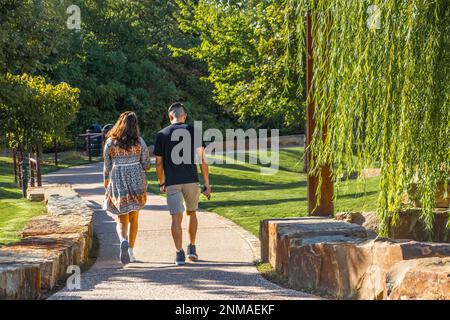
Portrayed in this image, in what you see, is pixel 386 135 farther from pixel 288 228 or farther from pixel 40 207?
pixel 40 207

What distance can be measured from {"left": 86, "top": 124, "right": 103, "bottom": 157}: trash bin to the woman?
19616 millimetres

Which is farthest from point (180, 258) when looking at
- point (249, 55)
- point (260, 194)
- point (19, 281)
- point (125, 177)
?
point (249, 55)

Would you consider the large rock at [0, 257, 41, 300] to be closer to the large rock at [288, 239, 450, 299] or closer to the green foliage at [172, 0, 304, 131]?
the large rock at [288, 239, 450, 299]

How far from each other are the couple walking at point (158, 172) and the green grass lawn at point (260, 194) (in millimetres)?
1288

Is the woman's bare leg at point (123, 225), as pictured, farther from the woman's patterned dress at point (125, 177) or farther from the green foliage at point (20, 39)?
the green foliage at point (20, 39)

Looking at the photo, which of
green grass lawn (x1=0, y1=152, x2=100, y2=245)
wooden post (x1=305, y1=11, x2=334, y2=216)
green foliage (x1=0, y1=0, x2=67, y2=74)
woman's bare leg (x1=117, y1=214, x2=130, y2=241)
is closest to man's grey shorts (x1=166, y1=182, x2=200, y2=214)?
woman's bare leg (x1=117, y1=214, x2=130, y2=241)

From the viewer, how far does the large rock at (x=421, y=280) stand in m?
6.08

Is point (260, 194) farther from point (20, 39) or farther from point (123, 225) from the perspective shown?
point (123, 225)

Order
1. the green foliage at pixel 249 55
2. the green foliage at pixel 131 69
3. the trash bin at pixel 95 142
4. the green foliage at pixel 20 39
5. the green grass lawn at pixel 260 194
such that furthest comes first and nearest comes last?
the green foliage at pixel 131 69
the trash bin at pixel 95 142
the green foliage at pixel 249 55
the green grass lawn at pixel 260 194
the green foliage at pixel 20 39

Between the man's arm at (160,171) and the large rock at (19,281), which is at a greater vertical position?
the man's arm at (160,171)

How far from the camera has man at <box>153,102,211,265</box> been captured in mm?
9906

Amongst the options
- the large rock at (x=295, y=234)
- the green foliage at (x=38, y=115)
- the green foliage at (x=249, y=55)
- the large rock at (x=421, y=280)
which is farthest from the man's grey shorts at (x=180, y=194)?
the green foliage at (x=249, y=55)

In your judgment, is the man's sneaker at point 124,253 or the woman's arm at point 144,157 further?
the woman's arm at point 144,157

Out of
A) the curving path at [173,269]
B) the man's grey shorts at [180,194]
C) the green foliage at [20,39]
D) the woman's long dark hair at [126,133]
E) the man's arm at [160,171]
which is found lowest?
the curving path at [173,269]
